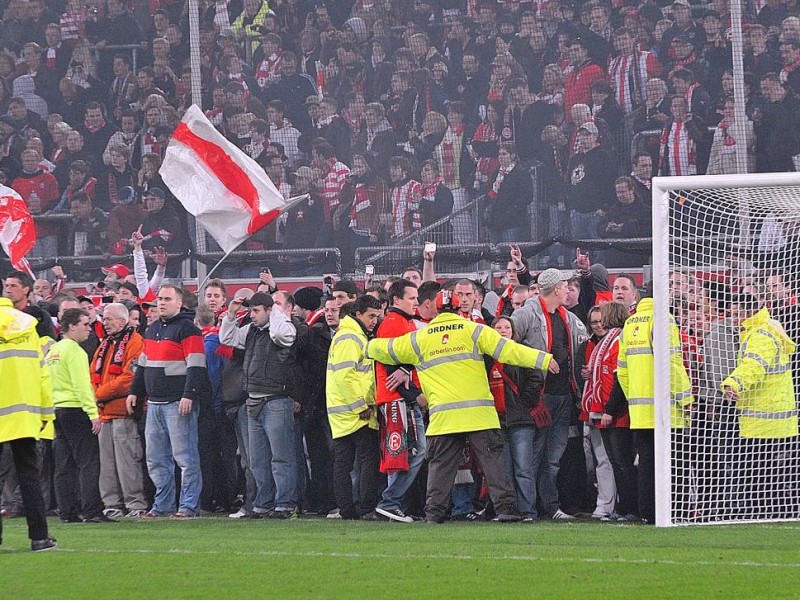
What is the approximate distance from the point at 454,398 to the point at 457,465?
54cm

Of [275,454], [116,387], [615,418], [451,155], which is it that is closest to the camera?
[615,418]

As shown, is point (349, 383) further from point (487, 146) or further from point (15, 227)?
point (15, 227)

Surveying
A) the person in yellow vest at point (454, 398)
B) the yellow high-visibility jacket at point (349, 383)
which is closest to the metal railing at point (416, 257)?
the yellow high-visibility jacket at point (349, 383)

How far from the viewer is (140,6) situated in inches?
658

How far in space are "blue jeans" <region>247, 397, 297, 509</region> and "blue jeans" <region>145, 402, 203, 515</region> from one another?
1.96ft

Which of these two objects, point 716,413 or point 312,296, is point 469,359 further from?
point 312,296

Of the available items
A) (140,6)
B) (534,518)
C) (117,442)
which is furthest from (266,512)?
(140,6)

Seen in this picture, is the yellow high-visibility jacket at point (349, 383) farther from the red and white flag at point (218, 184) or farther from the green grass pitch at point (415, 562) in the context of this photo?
the red and white flag at point (218, 184)

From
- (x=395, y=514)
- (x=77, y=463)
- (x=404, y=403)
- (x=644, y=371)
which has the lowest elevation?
(x=395, y=514)

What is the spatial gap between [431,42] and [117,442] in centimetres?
613

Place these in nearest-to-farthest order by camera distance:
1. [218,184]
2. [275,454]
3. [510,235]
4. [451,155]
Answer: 1. [275,454]
2. [218,184]
3. [510,235]
4. [451,155]

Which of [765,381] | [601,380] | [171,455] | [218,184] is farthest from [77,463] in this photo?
[765,381]

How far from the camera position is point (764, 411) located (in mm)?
10242

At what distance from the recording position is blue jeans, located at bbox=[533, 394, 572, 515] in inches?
442
